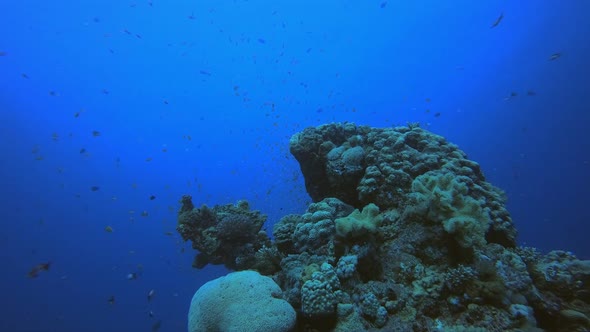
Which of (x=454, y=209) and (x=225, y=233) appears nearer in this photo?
(x=454, y=209)

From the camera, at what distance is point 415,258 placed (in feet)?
18.9

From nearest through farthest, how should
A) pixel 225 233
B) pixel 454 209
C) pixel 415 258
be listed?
1. pixel 454 209
2. pixel 415 258
3. pixel 225 233

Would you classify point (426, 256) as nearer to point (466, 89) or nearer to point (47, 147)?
point (466, 89)

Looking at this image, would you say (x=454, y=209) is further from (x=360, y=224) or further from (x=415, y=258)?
(x=360, y=224)

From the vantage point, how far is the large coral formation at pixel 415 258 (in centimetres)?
477

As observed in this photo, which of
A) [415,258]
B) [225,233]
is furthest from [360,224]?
[225,233]

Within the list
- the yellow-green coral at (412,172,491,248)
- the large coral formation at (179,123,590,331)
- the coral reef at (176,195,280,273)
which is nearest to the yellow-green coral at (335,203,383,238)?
the large coral formation at (179,123,590,331)

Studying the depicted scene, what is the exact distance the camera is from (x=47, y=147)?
190ft

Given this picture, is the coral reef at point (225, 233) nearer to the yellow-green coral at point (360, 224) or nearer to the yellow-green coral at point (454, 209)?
the yellow-green coral at point (360, 224)

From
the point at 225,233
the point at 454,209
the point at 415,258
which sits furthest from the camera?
the point at 225,233

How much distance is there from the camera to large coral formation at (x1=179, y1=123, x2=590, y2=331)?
4773mm

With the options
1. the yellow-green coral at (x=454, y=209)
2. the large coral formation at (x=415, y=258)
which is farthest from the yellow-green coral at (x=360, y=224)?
the yellow-green coral at (x=454, y=209)

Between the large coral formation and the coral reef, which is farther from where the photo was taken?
the coral reef

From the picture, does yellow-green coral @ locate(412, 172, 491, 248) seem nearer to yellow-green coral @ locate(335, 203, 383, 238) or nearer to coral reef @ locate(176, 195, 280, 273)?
yellow-green coral @ locate(335, 203, 383, 238)
